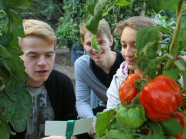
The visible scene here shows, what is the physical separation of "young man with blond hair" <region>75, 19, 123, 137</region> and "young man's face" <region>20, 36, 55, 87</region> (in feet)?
1.96

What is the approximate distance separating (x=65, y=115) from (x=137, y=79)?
44.2 inches

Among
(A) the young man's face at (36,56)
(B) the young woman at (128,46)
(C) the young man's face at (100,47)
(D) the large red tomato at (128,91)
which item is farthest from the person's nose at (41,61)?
(D) the large red tomato at (128,91)

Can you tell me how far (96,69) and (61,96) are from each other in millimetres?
548

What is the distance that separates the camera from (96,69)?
1.96 metres

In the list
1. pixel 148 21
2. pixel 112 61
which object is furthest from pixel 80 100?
pixel 148 21

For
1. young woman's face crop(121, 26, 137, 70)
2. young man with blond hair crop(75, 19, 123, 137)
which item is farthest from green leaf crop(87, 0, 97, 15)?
young man with blond hair crop(75, 19, 123, 137)

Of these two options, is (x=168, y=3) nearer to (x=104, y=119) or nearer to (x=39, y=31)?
(x=104, y=119)

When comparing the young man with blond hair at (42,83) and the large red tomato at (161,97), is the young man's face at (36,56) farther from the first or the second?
the large red tomato at (161,97)

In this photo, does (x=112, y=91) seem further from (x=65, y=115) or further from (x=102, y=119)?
(x=102, y=119)

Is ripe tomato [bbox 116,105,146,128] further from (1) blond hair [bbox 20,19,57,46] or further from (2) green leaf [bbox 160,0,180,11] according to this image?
(1) blond hair [bbox 20,19,57,46]

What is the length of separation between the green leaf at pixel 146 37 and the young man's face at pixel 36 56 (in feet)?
2.84

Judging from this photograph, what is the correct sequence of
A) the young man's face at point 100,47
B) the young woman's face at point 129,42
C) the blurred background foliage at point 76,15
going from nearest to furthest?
the young woman's face at point 129,42 < the young man's face at point 100,47 < the blurred background foliage at point 76,15

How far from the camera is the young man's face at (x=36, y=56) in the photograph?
1232 mm

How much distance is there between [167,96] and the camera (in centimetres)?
40
